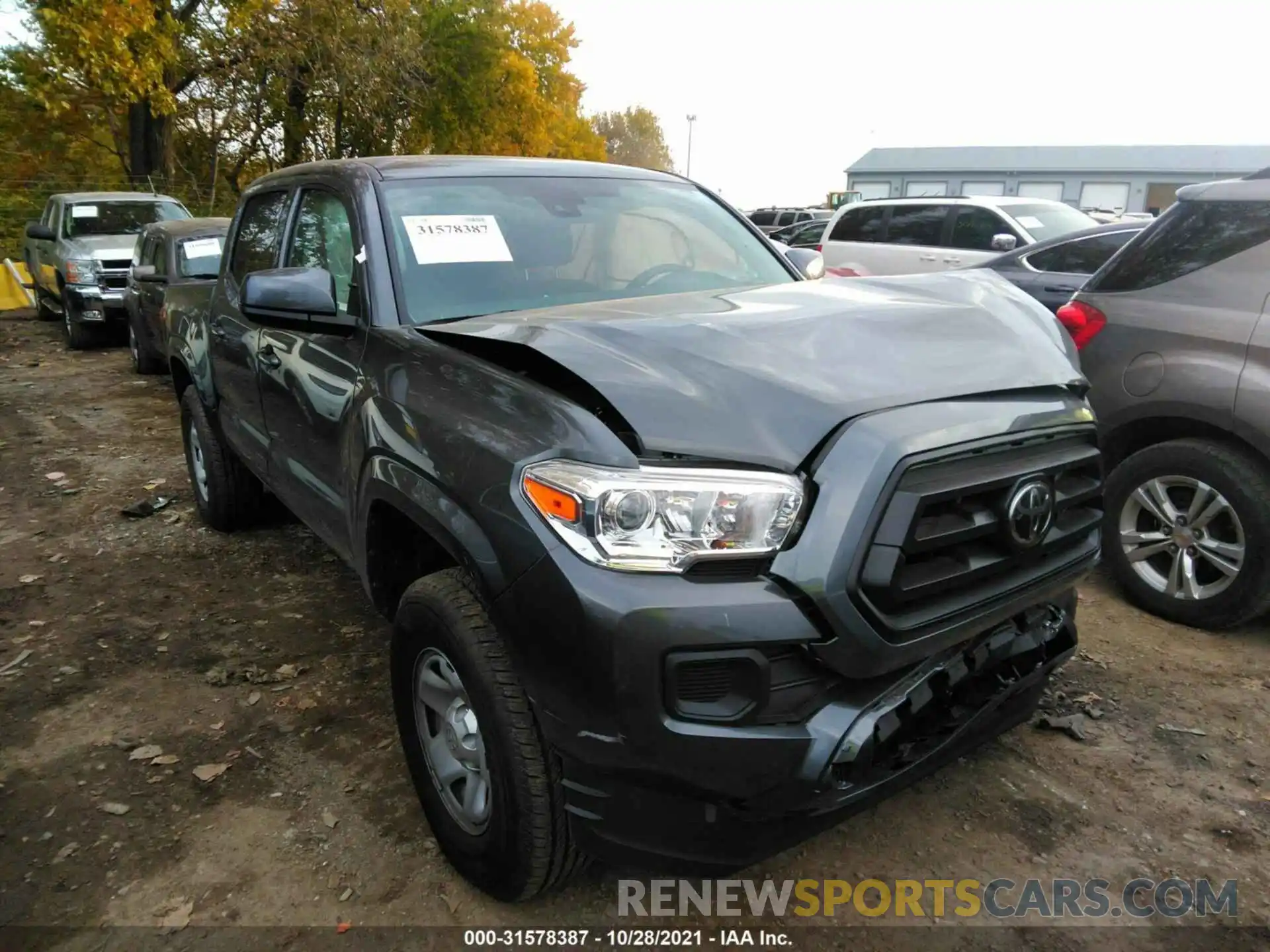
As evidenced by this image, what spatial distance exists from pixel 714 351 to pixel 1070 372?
103cm

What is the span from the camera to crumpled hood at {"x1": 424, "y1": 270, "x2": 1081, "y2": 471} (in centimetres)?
194

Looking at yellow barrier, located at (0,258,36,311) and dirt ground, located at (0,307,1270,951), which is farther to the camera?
yellow barrier, located at (0,258,36,311)

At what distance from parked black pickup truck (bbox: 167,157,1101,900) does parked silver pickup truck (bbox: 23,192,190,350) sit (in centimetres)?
1029

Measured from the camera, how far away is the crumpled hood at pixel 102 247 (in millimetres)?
11539

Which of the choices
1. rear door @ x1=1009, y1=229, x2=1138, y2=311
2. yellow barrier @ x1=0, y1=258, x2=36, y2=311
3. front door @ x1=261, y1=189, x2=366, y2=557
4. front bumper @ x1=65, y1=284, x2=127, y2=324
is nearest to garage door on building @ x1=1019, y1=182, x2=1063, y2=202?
yellow barrier @ x1=0, y1=258, x2=36, y2=311

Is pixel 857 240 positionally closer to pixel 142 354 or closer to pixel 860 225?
pixel 860 225

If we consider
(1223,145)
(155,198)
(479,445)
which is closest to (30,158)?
(155,198)

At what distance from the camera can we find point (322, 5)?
55.1ft

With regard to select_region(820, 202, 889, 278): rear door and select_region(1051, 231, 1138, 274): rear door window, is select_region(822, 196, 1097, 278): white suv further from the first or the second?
select_region(1051, 231, 1138, 274): rear door window

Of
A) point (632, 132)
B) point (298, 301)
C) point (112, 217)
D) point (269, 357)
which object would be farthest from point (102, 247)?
point (632, 132)

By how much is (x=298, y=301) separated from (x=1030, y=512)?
2154 mm

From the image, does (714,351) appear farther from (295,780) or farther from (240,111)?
(240,111)

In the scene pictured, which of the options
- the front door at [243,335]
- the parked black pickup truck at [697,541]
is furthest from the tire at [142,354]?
the parked black pickup truck at [697,541]

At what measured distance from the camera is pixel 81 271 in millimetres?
11398
